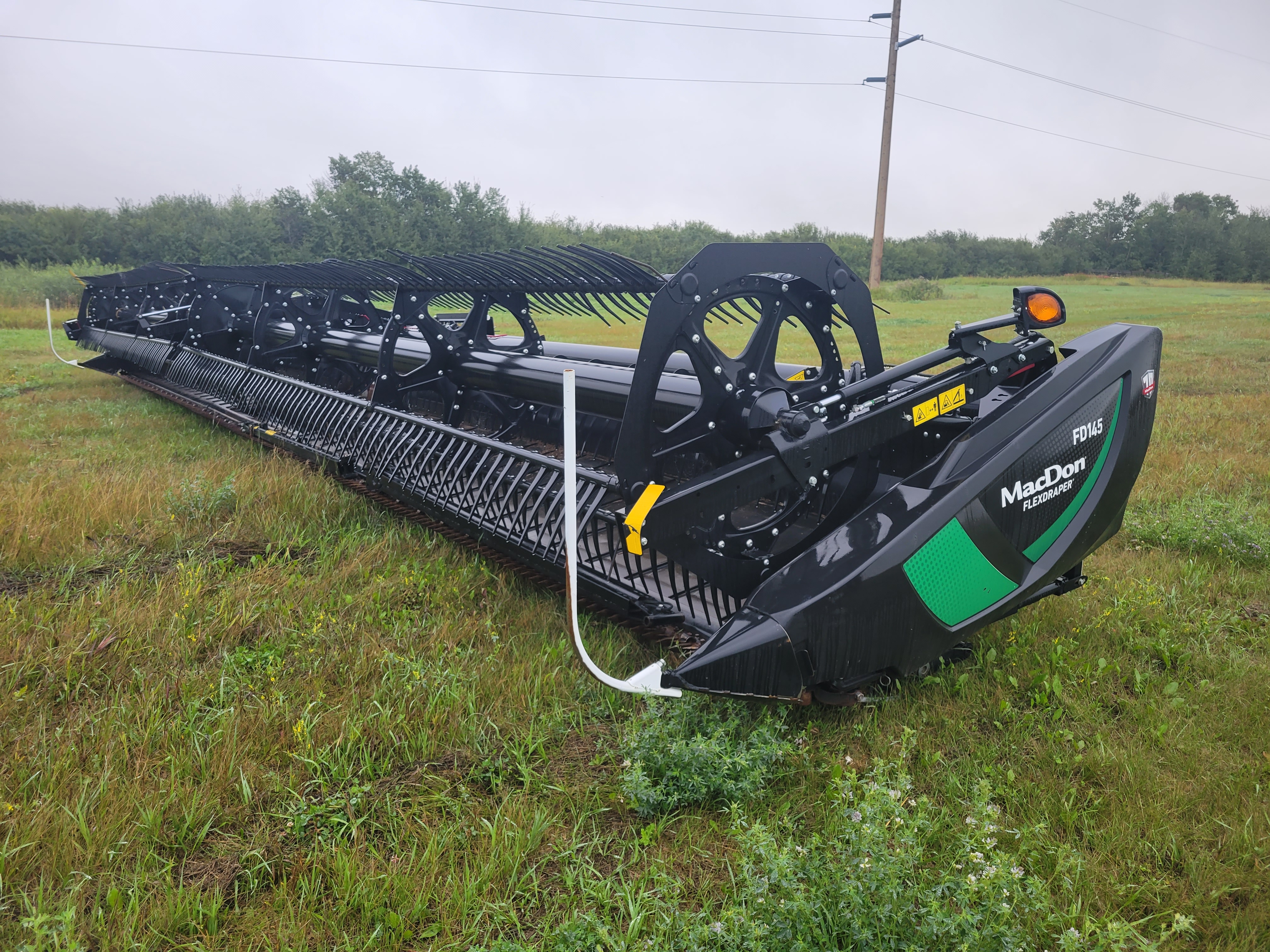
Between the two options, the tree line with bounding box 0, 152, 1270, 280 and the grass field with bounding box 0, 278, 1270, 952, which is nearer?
the grass field with bounding box 0, 278, 1270, 952

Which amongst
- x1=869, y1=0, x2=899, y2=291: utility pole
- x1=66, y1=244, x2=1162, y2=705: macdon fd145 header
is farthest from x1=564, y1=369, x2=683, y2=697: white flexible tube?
x1=869, y1=0, x2=899, y2=291: utility pole

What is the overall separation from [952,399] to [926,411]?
0.43 feet

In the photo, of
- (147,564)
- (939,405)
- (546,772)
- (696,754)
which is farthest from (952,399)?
(147,564)

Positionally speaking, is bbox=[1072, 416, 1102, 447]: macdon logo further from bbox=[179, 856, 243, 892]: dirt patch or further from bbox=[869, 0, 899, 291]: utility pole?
bbox=[869, 0, 899, 291]: utility pole

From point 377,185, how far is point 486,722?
37373 millimetres

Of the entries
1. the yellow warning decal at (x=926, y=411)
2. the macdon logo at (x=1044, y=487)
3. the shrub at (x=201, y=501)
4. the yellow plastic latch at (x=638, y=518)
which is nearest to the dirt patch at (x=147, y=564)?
the shrub at (x=201, y=501)

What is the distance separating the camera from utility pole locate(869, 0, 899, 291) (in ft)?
70.9

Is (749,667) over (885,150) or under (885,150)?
under

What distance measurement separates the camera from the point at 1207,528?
4227 millimetres

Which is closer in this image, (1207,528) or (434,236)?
(1207,528)

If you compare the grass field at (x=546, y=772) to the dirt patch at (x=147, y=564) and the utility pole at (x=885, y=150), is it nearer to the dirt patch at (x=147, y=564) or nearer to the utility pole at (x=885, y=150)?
the dirt patch at (x=147, y=564)

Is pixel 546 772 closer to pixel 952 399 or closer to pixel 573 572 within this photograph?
pixel 573 572

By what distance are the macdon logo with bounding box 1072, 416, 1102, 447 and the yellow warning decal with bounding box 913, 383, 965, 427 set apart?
0.38m

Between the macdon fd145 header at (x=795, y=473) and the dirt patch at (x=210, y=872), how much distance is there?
1.02 metres
